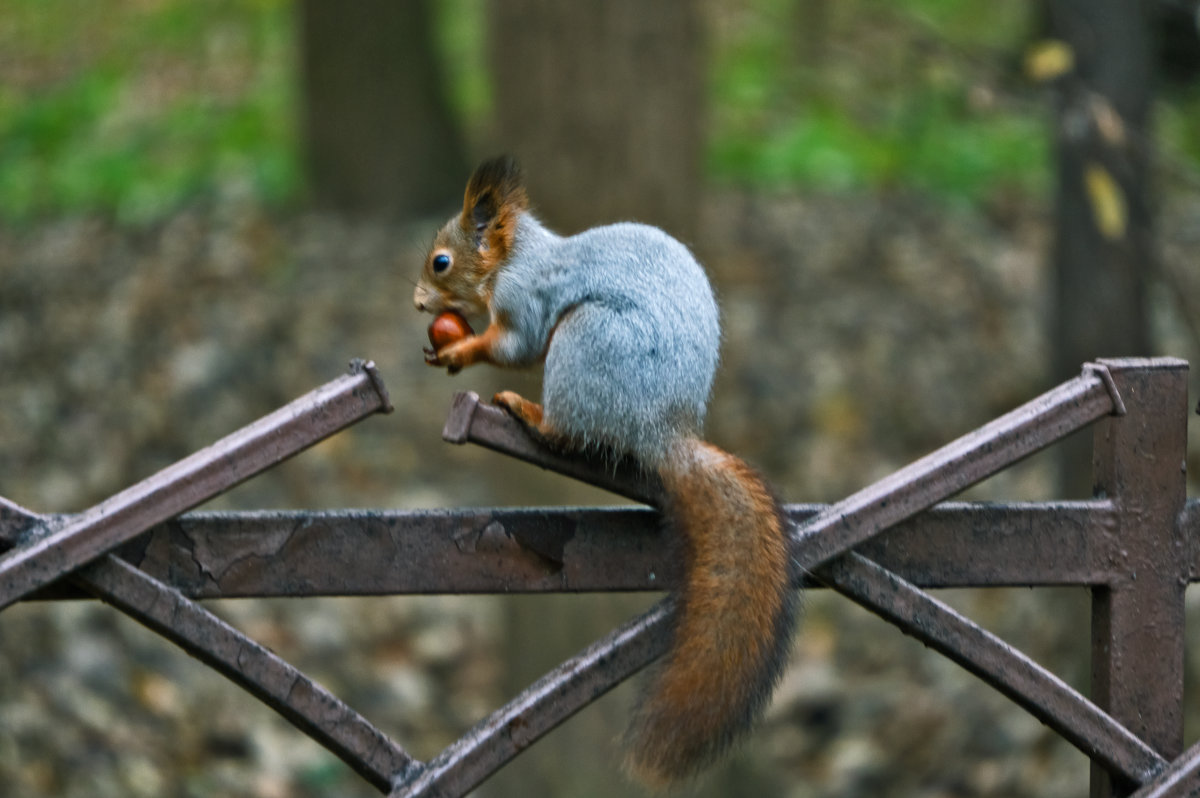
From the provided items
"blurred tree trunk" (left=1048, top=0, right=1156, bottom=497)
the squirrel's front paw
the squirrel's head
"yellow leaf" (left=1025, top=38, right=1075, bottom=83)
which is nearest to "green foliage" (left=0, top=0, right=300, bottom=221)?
"blurred tree trunk" (left=1048, top=0, right=1156, bottom=497)

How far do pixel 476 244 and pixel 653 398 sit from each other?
0.36 meters

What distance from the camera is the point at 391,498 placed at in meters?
5.17

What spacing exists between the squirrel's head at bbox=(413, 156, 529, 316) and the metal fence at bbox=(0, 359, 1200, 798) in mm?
406

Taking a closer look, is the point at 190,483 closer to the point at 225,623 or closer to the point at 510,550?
the point at 225,623

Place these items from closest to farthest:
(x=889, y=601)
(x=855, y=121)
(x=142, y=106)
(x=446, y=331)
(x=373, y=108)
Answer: (x=889, y=601)
(x=446, y=331)
(x=373, y=108)
(x=855, y=121)
(x=142, y=106)

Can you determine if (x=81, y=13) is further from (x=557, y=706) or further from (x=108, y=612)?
(x=557, y=706)

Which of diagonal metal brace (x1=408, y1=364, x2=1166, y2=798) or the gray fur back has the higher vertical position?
the gray fur back

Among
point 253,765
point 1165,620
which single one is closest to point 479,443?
point 1165,620

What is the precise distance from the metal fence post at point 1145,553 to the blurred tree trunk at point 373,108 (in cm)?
567

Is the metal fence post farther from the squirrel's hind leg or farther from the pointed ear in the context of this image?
the pointed ear

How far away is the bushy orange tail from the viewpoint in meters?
1.26

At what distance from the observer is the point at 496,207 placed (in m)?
1.75

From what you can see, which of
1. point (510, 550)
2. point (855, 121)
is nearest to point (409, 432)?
point (855, 121)

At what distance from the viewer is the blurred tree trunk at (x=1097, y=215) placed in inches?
131
